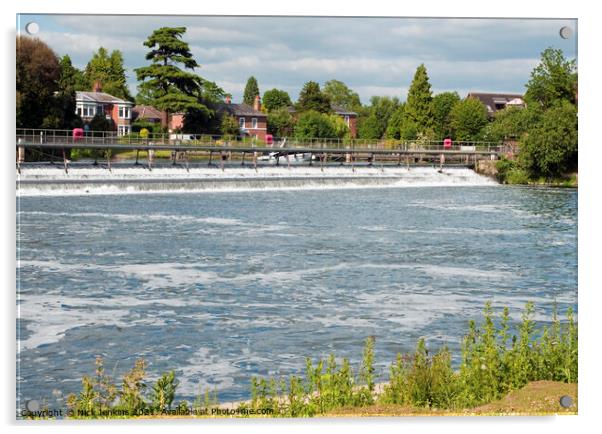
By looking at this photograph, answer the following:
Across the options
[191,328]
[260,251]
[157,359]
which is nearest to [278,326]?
[191,328]

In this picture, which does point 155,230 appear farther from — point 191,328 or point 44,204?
point 191,328

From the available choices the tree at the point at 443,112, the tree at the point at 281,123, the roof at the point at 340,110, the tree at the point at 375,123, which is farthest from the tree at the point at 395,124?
the tree at the point at 281,123

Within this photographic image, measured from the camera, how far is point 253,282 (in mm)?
15586

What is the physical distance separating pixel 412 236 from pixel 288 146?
2437 cm

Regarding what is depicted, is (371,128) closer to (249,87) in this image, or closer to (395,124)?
(395,124)

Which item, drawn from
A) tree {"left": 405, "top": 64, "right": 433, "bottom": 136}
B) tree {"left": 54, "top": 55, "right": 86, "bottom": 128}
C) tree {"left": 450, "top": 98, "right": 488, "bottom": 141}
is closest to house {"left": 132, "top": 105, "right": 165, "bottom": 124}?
tree {"left": 54, "top": 55, "right": 86, "bottom": 128}

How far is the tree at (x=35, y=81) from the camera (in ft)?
36.4

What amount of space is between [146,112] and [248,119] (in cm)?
896

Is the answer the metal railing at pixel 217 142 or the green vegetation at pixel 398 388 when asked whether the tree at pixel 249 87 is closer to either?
the green vegetation at pixel 398 388

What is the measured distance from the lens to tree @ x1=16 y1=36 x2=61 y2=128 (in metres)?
11.1

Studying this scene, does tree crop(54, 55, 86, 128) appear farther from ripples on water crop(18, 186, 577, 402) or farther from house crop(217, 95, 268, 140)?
house crop(217, 95, 268, 140)

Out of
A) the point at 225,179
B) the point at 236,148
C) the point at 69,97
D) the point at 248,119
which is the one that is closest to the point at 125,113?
the point at 236,148

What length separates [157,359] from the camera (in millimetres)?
10688

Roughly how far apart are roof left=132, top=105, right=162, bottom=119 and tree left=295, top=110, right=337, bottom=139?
38.1 ft
